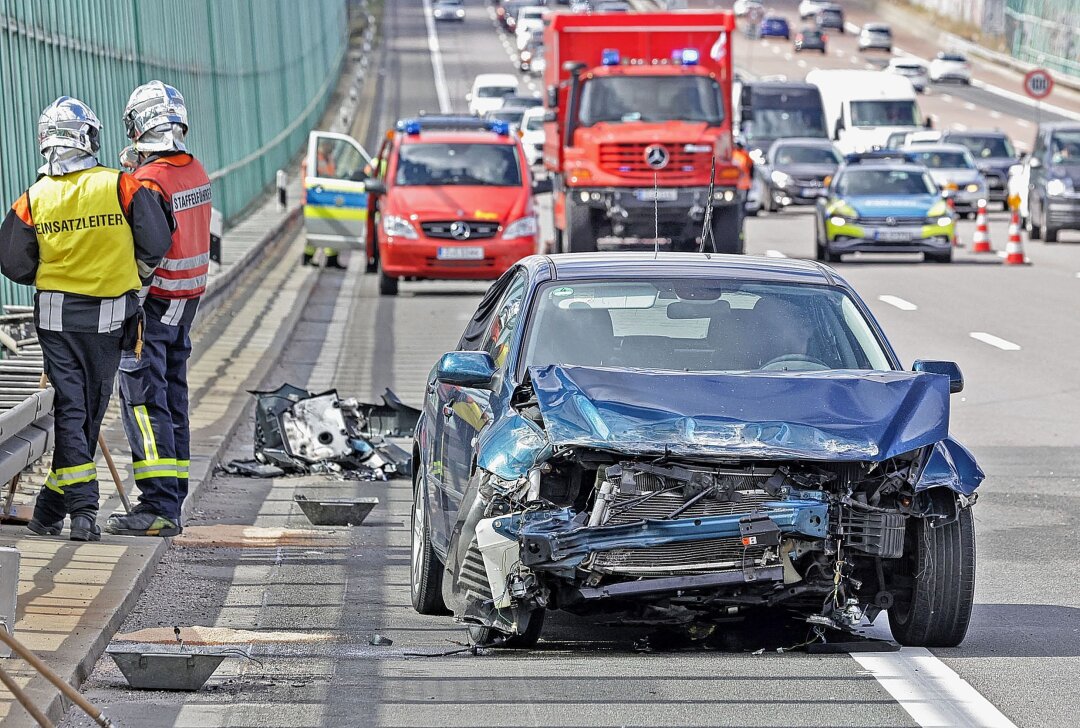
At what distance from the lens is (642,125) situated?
29.7 metres

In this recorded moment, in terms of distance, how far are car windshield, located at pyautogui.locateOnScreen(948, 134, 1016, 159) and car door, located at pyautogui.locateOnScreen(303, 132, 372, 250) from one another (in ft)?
72.3

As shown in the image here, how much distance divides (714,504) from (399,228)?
1959 centimetres

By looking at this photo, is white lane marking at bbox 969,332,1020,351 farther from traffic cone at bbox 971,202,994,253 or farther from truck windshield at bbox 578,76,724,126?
traffic cone at bbox 971,202,994,253

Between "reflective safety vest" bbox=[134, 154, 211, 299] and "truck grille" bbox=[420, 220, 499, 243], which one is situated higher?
"reflective safety vest" bbox=[134, 154, 211, 299]

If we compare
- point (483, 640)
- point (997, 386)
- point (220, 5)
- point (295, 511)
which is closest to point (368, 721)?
point (483, 640)

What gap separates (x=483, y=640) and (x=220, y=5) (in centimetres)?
2873

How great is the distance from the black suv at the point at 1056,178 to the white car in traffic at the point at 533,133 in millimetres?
21568

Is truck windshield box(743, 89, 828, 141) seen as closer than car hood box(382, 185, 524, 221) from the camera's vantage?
No

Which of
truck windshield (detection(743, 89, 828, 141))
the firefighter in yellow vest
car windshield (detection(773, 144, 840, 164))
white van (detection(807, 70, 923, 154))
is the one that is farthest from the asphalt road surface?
white van (detection(807, 70, 923, 154))

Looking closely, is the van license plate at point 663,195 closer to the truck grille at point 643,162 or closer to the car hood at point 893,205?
the truck grille at point 643,162

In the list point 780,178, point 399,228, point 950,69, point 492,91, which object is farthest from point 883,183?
point 950,69

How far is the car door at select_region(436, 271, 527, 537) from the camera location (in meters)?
7.68

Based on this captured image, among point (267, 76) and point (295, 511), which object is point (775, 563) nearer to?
point (295, 511)

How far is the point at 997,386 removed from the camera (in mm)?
17109
